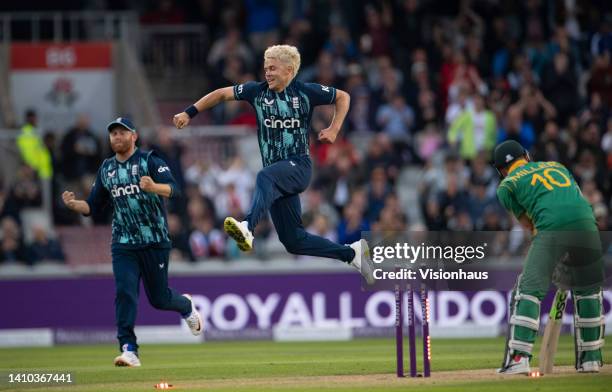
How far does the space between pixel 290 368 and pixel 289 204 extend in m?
1.89

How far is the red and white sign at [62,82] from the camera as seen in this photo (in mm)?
26734

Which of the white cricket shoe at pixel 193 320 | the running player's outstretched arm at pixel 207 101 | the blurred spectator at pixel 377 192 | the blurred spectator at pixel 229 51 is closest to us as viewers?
the running player's outstretched arm at pixel 207 101

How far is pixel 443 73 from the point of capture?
24.9 m

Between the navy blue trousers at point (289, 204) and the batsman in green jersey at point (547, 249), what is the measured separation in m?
2.00

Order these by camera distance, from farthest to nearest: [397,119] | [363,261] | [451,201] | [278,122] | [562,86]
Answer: [397,119] → [562,86] → [451,201] → [363,261] → [278,122]

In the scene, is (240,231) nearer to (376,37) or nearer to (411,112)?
(411,112)

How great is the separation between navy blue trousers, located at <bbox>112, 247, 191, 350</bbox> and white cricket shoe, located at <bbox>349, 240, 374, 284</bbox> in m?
1.85

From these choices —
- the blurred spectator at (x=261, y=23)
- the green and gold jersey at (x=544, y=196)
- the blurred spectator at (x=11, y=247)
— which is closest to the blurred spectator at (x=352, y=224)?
the blurred spectator at (x=11, y=247)

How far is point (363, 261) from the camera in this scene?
14.3 meters

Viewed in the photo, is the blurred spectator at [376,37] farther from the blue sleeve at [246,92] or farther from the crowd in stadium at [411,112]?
the blue sleeve at [246,92]

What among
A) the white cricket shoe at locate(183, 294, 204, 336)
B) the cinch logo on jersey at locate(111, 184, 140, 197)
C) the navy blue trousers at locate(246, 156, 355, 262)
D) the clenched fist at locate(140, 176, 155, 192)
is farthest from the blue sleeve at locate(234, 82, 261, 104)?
the white cricket shoe at locate(183, 294, 204, 336)

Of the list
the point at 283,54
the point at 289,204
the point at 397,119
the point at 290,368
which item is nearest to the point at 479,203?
the point at 397,119

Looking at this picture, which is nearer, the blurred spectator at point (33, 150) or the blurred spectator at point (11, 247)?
the blurred spectator at point (11, 247)

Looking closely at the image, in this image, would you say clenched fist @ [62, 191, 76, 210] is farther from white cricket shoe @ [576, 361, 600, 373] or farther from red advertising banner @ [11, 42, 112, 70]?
red advertising banner @ [11, 42, 112, 70]
